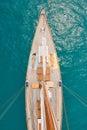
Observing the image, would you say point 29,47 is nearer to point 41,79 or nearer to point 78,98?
point 41,79

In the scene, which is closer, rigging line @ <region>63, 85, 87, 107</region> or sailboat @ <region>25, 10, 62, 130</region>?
sailboat @ <region>25, 10, 62, 130</region>

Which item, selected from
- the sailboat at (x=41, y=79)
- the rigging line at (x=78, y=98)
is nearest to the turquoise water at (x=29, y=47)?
the rigging line at (x=78, y=98)

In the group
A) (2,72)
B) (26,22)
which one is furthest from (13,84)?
(26,22)

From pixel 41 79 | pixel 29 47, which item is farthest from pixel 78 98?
pixel 29 47

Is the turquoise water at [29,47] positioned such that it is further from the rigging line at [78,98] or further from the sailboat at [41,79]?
the sailboat at [41,79]

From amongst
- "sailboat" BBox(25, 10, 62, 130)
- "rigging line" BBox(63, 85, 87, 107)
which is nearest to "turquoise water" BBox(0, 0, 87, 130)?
"rigging line" BBox(63, 85, 87, 107)

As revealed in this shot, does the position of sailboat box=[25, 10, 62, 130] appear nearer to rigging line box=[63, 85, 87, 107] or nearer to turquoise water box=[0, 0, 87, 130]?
turquoise water box=[0, 0, 87, 130]
